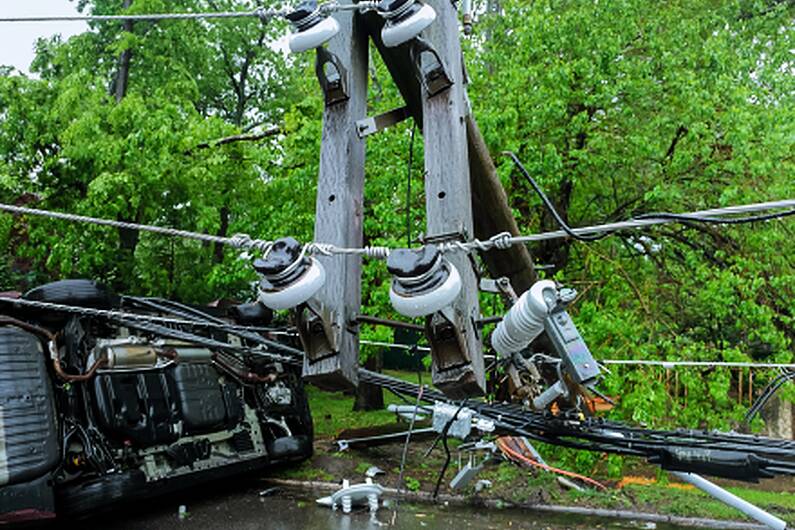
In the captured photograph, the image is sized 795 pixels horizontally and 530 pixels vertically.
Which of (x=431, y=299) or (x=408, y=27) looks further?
(x=408, y=27)

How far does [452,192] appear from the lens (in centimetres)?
290

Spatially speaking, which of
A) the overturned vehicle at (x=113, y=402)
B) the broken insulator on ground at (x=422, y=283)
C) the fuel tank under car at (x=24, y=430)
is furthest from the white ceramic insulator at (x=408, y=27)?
the fuel tank under car at (x=24, y=430)

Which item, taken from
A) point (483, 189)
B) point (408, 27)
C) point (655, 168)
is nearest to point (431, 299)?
point (408, 27)

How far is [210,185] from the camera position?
11672mm

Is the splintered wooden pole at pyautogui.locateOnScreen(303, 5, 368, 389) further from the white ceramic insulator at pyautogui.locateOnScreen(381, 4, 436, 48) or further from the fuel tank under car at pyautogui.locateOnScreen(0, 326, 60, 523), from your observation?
the fuel tank under car at pyautogui.locateOnScreen(0, 326, 60, 523)

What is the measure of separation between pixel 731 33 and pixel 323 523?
9837mm

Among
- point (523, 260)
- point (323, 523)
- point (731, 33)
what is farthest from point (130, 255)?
point (731, 33)

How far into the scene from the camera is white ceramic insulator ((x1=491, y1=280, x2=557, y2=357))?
2.87m

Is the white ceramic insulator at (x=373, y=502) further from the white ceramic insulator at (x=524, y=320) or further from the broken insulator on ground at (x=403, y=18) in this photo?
the broken insulator on ground at (x=403, y=18)

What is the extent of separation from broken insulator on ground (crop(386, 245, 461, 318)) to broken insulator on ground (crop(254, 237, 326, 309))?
330 millimetres

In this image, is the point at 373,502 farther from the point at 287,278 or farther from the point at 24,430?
the point at 287,278

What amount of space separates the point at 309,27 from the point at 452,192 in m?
1.00

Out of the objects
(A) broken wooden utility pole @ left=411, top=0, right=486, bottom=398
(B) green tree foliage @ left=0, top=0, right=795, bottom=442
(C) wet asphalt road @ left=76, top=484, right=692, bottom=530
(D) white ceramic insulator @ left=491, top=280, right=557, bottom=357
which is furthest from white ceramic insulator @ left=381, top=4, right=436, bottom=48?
(C) wet asphalt road @ left=76, top=484, right=692, bottom=530

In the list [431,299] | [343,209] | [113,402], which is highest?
[343,209]
